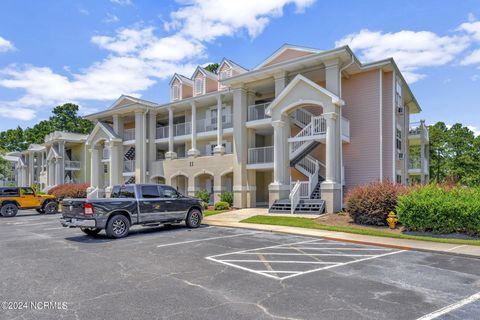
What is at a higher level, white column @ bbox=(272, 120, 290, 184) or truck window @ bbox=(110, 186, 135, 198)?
white column @ bbox=(272, 120, 290, 184)

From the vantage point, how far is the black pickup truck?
11945mm

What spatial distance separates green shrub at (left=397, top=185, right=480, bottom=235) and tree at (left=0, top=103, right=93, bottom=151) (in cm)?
6160

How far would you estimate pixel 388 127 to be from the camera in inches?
832

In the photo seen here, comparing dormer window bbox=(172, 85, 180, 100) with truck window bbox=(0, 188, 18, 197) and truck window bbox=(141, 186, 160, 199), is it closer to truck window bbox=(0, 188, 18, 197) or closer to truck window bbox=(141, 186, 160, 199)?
truck window bbox=(0, 188, 18, 197)

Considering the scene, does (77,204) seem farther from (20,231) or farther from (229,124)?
(229,124)

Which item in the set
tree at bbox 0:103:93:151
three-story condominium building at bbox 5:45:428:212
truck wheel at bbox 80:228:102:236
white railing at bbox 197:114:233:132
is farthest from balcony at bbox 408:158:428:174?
tree at bbox 0:103:93:151

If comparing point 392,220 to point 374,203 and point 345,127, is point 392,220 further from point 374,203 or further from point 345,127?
point 345,127

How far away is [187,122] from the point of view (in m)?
29.2

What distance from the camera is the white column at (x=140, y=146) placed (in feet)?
98.2

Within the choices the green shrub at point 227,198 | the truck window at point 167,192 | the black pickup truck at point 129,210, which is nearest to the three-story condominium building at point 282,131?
the green shrub at point 227,198

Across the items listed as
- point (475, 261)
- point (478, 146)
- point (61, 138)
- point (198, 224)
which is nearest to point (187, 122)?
point (198, 224)

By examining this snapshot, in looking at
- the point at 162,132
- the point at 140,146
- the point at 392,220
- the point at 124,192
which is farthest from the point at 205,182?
→ the point at 392,220

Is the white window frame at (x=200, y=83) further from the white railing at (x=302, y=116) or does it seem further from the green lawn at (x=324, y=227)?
the green lawn at (x=324, y=227)

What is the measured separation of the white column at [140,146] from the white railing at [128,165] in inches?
59.3
